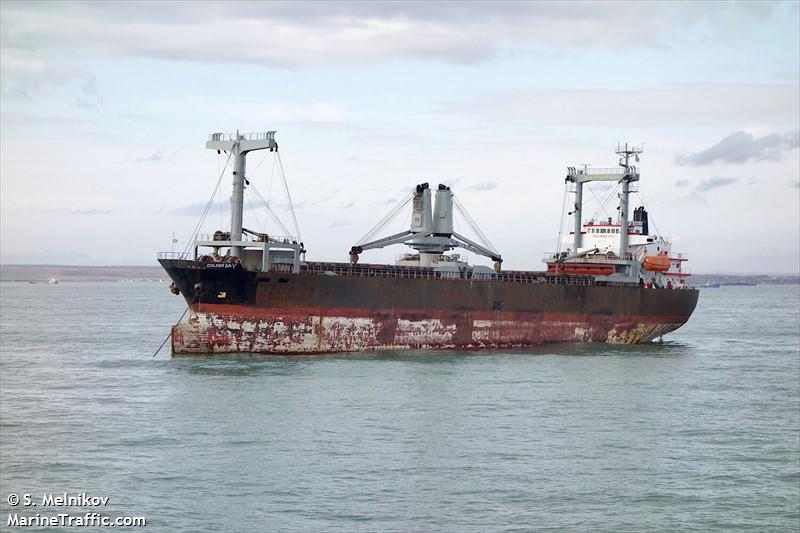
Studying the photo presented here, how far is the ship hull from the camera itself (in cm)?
3472

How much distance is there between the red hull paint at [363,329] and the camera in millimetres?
34781

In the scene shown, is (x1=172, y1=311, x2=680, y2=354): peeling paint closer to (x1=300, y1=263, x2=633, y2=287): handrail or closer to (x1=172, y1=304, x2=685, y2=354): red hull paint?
(x1=172, y1=304, x2=685, y2=354): red hull paint

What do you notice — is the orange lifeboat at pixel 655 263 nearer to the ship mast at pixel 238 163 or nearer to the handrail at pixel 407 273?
the handrail at pixel 407 273

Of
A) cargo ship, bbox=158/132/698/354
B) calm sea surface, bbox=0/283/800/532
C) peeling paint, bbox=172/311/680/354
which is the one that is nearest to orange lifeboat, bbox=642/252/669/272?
cargo ship, bbox=158/132/698/354

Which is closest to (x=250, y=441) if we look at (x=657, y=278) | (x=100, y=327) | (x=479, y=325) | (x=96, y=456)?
(x=96, y=456)

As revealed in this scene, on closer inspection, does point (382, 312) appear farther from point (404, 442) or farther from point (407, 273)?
point (404, 442)

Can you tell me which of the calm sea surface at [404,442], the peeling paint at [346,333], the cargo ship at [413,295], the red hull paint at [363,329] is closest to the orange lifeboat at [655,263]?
the cargo ship at [413,295]

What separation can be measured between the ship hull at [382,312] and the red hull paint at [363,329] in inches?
1.5

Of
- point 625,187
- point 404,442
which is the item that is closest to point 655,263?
point 625,187

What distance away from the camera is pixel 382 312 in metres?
37.4

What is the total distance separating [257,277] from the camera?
34.8m

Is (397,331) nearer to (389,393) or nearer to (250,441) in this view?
(389,393)

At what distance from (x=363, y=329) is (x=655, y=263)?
790 inches

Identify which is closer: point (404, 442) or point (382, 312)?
point (404, 442)
